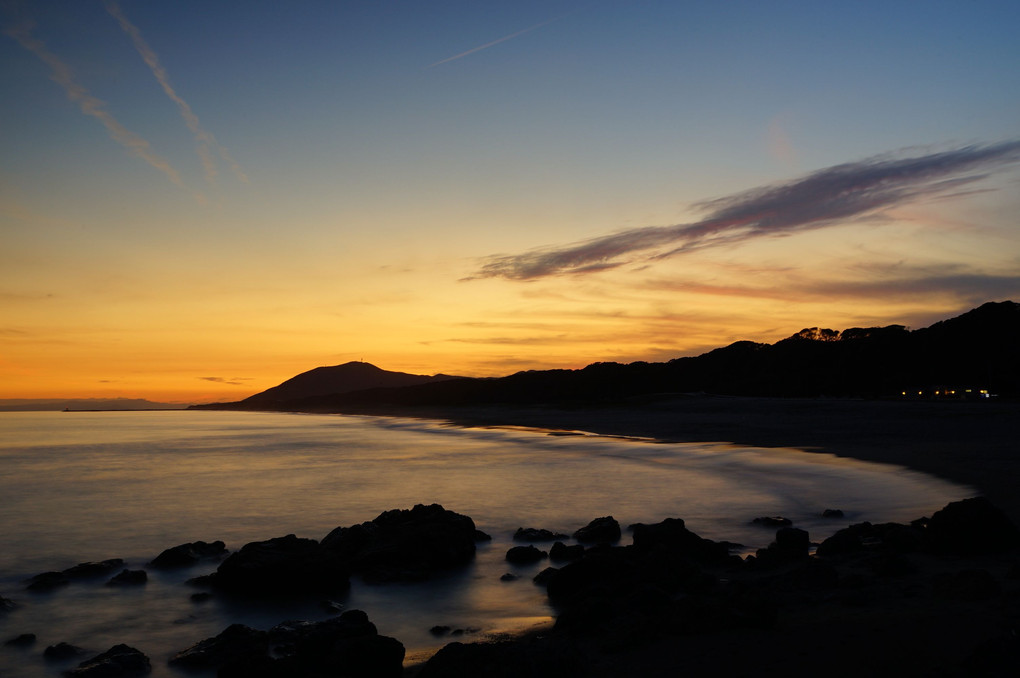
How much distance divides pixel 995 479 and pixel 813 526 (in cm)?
627

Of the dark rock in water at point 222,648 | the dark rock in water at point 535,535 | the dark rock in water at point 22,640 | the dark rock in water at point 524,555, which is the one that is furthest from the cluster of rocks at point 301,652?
the dark rock in water at point 535,535

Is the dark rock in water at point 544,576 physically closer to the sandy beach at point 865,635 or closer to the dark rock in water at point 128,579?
the sandy beach at point 865,635

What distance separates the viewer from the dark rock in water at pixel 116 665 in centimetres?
658

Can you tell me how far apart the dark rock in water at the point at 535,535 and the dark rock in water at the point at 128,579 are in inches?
237

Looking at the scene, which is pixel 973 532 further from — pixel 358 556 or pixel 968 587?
pixel 358 556

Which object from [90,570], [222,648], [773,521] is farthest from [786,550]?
[90,570]

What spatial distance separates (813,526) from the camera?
12375 mm

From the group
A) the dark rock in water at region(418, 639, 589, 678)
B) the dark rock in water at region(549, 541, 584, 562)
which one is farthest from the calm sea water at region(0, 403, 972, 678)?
the dark rock in water at region(418, 639, 589, 678)

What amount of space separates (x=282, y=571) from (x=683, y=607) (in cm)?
556

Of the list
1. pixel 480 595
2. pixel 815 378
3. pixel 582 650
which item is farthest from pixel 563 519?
pixel 815 378

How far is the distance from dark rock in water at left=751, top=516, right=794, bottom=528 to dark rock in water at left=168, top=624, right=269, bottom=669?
9.28m

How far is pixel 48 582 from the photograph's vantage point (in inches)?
404

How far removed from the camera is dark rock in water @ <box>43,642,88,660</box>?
24.0ft

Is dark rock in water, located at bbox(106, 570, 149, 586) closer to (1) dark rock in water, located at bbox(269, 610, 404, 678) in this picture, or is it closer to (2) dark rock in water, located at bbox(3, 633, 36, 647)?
(2) dark rock in water, located at bbox(3, 633, 36, 647)
